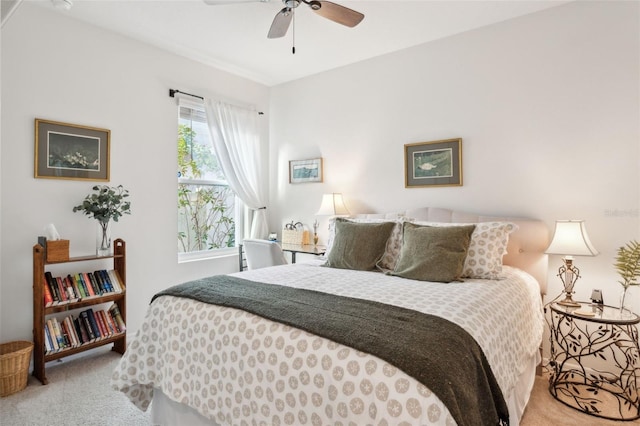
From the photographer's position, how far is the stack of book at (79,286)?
8.55ft

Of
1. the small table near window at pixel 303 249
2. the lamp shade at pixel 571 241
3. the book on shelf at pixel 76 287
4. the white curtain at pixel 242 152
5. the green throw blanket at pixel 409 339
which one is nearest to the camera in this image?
the green throw blanket at pixel 409 339

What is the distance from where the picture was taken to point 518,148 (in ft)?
9.48

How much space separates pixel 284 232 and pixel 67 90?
2.47 metres

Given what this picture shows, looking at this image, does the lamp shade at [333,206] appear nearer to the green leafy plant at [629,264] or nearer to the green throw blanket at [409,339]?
the green throw blanket at [409,339]

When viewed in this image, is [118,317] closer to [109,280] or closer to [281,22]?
[109,280]

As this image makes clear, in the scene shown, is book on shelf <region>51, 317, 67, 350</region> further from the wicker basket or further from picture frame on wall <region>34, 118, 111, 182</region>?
picture frame on wall <region>34, 118, 111, 182</region>

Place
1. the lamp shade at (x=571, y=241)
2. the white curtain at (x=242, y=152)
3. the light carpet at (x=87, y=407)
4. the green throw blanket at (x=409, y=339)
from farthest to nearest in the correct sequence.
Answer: the white curtain at (x=242, y=152) → the lamp shade at (x=571, y=241) → the light carpet at (x=87, y=407) → the green throw blanket at (x=409, y=339)

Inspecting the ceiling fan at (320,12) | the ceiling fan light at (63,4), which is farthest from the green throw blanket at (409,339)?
the ceiling fan light at (63,4)

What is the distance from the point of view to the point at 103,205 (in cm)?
289

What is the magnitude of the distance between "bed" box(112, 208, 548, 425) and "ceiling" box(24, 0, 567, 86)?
5.58 ft

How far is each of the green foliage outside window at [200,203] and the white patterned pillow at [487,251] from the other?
278 centimetres

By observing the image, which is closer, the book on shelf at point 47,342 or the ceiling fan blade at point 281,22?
the ceiling fan blade at point 281,22

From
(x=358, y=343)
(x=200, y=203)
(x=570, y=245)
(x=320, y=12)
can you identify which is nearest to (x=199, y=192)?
(x=200, y=203)

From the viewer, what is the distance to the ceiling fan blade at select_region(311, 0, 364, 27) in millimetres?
2222
